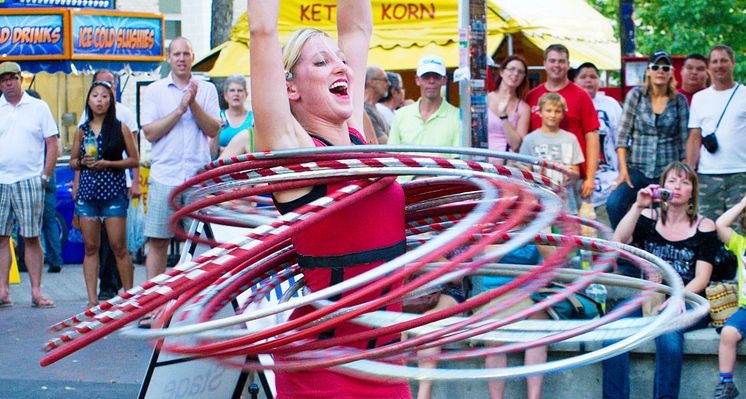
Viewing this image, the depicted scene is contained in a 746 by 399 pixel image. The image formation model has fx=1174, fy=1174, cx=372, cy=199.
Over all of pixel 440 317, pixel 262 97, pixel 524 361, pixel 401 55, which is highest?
pixel 401 55

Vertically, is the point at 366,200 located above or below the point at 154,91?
below

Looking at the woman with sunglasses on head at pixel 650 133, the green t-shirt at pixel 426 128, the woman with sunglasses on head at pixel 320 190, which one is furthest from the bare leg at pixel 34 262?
the woman with sunglasses on head at pixel 320 190

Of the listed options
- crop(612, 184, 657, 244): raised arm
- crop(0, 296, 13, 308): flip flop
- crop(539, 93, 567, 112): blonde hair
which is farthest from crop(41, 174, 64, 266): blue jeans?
crop(612, 184, 657, 244): raised arm

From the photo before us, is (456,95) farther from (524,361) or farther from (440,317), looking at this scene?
(440,317)

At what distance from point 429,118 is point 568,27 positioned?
11163 millimetres

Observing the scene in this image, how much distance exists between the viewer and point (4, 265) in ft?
35.0

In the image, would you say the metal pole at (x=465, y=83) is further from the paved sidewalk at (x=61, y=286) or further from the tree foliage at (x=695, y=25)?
the tree foliage at (x=695, y=25)

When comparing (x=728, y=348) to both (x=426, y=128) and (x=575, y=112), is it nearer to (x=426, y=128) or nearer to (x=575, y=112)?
(x=575, y=112)

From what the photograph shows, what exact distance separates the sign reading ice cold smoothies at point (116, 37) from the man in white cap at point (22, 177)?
5340 millimetres

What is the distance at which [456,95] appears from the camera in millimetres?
19688

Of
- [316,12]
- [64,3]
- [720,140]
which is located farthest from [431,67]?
[64,3]

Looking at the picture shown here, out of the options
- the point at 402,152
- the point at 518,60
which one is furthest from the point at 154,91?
the point at 402,152

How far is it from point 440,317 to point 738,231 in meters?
4.50

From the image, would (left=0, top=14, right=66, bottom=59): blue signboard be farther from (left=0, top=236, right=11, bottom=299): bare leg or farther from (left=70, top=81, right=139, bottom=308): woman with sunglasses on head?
(left=70, top=81, right=139, bottom=308): woman with sunglasses on head
